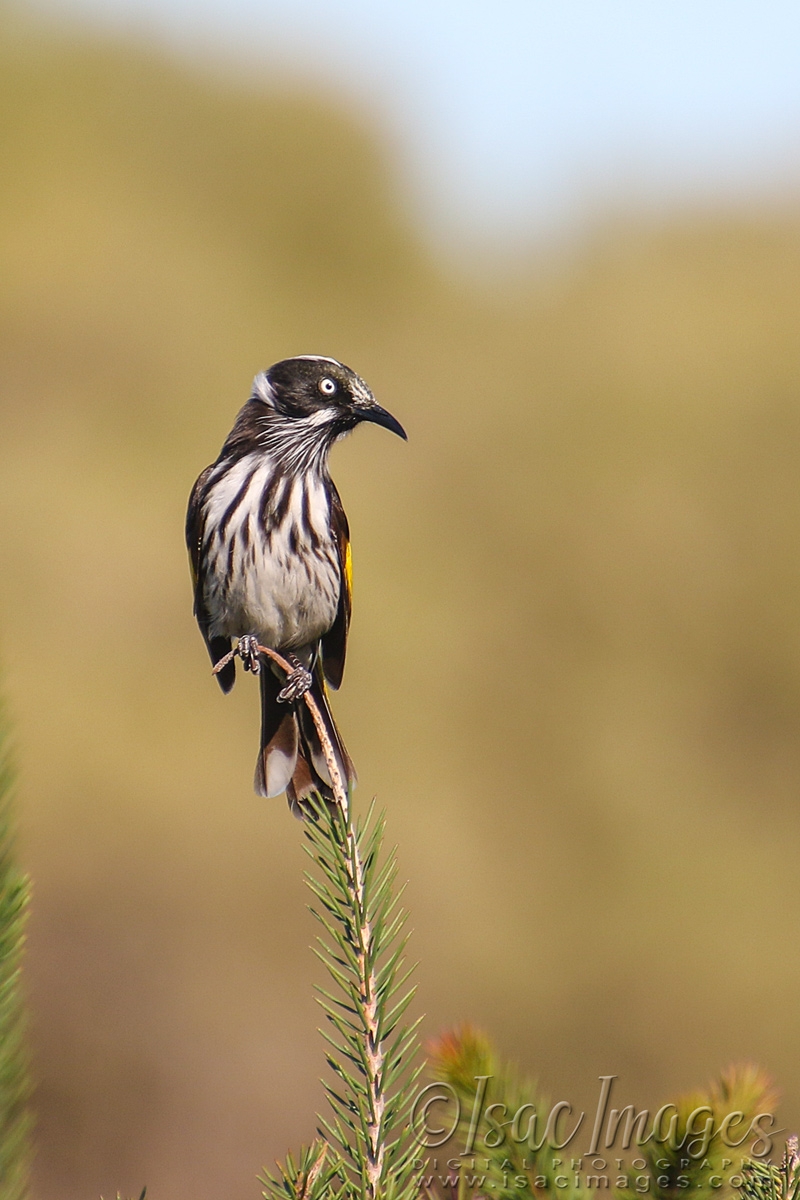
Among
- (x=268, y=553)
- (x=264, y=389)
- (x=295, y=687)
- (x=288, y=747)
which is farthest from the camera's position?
(x=264, y=389)

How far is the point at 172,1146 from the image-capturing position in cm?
866

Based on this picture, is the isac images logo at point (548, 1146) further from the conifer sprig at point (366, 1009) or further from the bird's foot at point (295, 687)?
the bird's foot at point (295, 687)

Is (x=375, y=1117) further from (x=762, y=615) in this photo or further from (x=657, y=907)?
(x=762, y=615)

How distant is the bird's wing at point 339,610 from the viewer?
5.13 m

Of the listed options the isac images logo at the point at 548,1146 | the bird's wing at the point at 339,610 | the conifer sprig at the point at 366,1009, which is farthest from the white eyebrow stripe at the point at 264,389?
the isac images logo at the point at 548,1146

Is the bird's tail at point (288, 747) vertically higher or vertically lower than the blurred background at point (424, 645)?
lower

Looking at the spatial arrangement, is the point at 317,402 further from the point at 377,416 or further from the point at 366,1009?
the point at 366,1009

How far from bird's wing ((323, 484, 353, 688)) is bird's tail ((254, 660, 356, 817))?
1.49 ft

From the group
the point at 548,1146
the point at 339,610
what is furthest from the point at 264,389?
the point at 548,1146

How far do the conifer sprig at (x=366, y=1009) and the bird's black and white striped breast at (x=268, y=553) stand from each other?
8.50 ft

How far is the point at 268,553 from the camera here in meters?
4.83

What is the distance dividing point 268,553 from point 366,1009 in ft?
9.85

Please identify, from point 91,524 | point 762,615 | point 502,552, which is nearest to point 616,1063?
point 762,615

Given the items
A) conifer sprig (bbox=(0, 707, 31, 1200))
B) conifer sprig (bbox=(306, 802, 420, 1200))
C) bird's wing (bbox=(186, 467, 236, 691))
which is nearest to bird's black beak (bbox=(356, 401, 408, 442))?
bird's wing (bbox=(186, 467, 236, 691))
